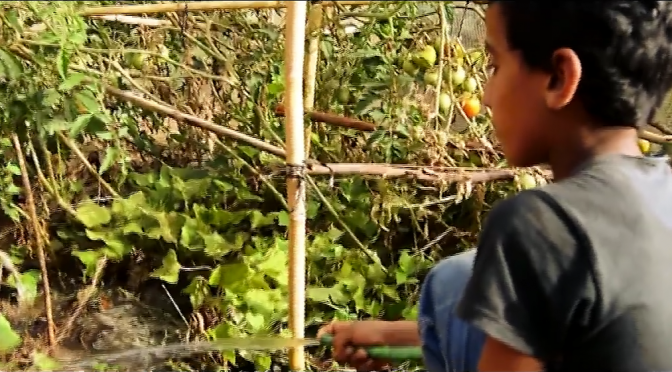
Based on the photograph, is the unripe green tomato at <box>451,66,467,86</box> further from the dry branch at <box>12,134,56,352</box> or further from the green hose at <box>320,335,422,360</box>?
the dry branch at <box>12,134,56,352</box>

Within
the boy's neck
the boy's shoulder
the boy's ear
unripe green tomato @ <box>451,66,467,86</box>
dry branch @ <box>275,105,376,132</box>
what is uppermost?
unripe green tomato @ <box>451,66,467,86</box>

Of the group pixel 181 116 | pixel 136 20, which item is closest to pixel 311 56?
pixel 181 116

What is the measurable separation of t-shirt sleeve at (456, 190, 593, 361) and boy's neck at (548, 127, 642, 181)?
0.08m

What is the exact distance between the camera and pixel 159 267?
1964 mm

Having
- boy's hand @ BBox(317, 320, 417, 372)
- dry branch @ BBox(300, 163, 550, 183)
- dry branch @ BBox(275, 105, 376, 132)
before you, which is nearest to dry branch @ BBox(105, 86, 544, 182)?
dry branch @ BBox(300, 163, 550, 183)

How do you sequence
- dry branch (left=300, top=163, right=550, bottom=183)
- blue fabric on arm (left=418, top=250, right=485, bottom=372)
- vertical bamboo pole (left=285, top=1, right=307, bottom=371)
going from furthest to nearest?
1. dry branch (left=300, top=163, right=550, bottom=183)
2. vertical bamboo pole (left=285, top=1, right=307, bottom=371)
3. blue fabric on arm (left=418, top=250, right=485, bottom=372)

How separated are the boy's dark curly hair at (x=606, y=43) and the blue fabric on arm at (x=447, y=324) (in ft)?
0.87

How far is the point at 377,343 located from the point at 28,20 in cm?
113

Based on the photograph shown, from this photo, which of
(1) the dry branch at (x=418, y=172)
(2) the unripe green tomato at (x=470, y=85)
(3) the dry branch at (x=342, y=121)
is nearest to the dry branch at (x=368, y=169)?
(1) the dry branch at (x=418, y=172)

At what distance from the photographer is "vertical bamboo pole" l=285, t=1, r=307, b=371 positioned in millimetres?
1191

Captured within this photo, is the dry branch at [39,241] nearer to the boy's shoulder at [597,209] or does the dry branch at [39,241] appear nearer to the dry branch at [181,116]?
the dry branch at [181,116]

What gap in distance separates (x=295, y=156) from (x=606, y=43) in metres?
0.70

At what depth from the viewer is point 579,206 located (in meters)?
0.60

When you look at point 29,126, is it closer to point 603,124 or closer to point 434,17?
point 434,17
